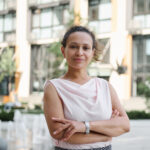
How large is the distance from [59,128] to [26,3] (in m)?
32.0

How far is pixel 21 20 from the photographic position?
32656 mm

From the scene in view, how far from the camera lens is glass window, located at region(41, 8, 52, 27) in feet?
102

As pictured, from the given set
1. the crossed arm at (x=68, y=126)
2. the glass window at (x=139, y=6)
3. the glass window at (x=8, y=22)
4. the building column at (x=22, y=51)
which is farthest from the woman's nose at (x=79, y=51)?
the glass window at (x=8, y=22)

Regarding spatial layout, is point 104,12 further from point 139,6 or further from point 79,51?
point 79,51

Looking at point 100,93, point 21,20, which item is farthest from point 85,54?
point 21,20

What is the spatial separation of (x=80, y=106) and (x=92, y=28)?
61.9ft

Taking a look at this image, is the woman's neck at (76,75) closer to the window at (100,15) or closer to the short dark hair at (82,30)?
the short dark hair at (82,30)

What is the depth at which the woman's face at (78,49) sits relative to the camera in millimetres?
1919

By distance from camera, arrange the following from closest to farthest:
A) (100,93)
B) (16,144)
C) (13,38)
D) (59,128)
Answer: (59,128) → (100,93) → (16,144) → (13,38)

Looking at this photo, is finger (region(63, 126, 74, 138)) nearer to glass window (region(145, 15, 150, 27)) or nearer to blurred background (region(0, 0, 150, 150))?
blurred background (region(0, 0, 150, 150))

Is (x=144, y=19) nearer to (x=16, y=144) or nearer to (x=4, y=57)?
(x=4, y=57)

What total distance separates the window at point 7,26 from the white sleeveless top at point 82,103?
32.5 metres

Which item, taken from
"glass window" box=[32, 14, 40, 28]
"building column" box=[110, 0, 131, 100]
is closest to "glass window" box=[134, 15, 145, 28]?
"building column" box=[110, 0, 131, 100]

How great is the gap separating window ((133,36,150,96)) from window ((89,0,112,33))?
285 centimetres
